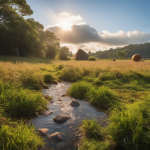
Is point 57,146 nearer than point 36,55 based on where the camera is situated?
Yes

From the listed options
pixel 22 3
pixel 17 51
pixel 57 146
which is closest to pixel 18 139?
pixel 57 146

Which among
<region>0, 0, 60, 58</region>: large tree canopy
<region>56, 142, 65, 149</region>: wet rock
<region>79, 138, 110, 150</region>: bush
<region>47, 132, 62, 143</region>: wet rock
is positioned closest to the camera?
<region>79, 138, 110, 150</region>: bush

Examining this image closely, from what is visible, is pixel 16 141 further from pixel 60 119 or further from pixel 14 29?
pixel 14 29

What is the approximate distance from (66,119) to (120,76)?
836 centimetres

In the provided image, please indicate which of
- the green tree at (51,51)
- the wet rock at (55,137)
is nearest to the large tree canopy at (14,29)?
the green tree at (51,51)

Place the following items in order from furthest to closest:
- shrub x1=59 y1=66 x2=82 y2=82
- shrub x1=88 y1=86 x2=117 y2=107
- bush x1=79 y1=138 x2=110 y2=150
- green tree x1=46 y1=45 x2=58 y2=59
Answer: green tree x1=46 y1=45 x2=58 y2=59
shrub x1=59 y1=66 x2=82 y2=82
shrub x1=88 y1=86 x2=117 y2=107
bush x1=79 y1=138 x2=110 y2=150

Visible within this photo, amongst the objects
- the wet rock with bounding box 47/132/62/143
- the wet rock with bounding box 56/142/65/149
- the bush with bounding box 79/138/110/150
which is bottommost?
the wet rock with bounding box 56/142/65/149

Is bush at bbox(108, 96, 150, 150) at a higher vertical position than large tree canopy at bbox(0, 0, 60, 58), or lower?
lower

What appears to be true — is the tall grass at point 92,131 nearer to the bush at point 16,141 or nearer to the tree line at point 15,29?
the bush at point 16,141

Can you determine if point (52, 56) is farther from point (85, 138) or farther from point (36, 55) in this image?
point (85, 138)

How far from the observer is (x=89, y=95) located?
7.35 meters

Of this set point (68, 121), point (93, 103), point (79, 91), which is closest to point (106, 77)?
point (79, 91)

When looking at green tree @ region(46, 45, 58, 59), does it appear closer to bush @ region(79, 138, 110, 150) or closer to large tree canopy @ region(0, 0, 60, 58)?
large tree canopy @ region(0, 0, 60, 58)

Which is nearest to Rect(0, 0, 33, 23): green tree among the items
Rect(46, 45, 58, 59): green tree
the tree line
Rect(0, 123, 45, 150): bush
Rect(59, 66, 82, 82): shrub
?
the tree line
